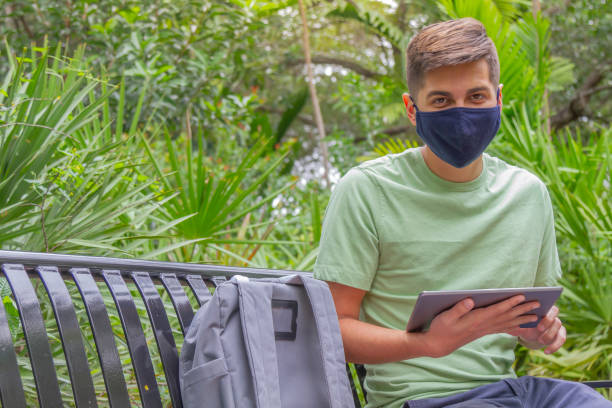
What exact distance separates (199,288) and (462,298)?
0.66 m

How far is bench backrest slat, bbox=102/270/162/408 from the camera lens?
4.55 ft

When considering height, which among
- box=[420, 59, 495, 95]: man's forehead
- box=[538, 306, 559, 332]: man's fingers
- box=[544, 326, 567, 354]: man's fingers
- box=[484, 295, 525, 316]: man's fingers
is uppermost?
box=[420, 59, 495, 95]: man's forehead

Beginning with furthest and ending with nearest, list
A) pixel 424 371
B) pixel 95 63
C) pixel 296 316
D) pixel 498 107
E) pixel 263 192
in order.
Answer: pixel 263 192, pixel 95 63, pixel 498 107, pixel 424 371, pixel 296 316

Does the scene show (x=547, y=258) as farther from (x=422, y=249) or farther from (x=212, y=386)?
(x=212, y=386)

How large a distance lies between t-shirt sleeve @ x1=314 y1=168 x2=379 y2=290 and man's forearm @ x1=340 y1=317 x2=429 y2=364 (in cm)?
11

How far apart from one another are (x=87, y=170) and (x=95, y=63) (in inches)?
124

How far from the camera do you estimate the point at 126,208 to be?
211 centimetres

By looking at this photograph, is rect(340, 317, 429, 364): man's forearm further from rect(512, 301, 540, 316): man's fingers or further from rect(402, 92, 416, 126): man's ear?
rect(402, 92, 416, 126): man's ear

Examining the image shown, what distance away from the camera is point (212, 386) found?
1.28m

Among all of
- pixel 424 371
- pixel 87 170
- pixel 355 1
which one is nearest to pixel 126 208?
pixel 87 170

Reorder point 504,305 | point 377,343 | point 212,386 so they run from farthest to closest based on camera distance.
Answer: point 377,343, point 504,305, point 212,386

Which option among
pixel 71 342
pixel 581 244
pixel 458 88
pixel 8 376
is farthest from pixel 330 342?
pixel 581 244

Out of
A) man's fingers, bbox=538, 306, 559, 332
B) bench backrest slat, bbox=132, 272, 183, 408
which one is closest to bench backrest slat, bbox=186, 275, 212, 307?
bench backrest slat, bbox=132, 272, 183, 408

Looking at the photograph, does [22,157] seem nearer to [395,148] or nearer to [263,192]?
[395,148]
